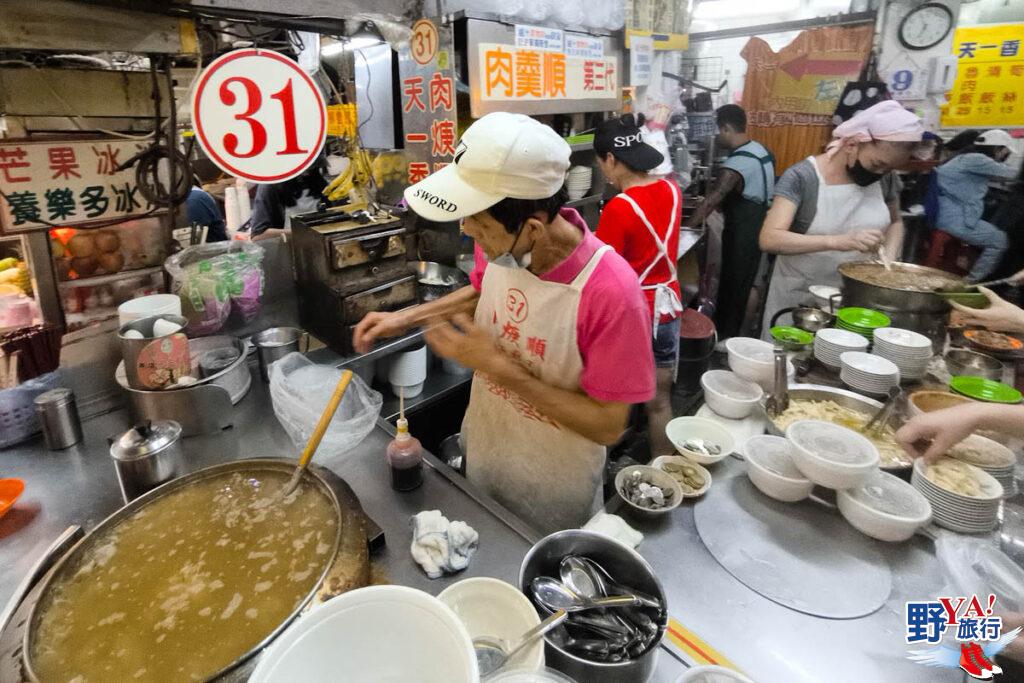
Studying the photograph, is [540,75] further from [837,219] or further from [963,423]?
[963,423]

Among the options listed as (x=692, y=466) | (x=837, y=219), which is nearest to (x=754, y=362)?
(x=692, y=466)

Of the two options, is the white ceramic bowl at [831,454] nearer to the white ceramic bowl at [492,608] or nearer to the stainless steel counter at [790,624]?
the stainless steel counter at [790,624]

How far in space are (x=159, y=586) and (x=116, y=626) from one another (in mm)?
118

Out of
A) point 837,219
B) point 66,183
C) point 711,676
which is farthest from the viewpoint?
point 837,219

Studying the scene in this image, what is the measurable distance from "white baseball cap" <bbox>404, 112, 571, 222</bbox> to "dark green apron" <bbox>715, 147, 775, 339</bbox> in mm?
4381

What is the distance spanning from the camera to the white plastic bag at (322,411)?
1976 mm

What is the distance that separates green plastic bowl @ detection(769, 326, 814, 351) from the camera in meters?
2.87

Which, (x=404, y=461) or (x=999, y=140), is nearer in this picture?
(x=404, y=461)

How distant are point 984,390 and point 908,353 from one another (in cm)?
34

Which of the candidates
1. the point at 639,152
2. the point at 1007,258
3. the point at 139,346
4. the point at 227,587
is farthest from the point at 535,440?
the point at 1007,258

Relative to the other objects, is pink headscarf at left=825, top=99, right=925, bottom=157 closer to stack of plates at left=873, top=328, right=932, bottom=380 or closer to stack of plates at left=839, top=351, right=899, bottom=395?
stack of plates at left=873, top=328, right=932, bottom=380

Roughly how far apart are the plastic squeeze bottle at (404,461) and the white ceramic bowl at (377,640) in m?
0.84

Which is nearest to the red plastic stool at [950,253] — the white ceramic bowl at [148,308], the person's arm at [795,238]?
the person's arm at [795,238]

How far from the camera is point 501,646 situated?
1148 mm
